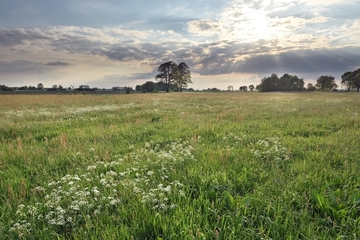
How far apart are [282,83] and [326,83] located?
2484 centimetres

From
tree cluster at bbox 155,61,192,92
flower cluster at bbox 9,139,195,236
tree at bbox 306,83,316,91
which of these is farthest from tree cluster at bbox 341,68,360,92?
flower cluster at bbox 9,139,195,236

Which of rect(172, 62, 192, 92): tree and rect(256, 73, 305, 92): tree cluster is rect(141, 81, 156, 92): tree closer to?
rect(172, 62, 192, 92): tree

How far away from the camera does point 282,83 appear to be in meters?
144

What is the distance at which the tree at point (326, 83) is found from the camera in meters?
130

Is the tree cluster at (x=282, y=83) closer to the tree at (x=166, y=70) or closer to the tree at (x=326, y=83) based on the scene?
the tree at (x=326, y=83)

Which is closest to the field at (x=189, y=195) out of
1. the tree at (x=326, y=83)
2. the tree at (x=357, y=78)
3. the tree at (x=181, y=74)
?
the tree at (x=181, y=74)

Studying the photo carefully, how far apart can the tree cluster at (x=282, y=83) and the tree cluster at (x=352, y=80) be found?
22.6 meters

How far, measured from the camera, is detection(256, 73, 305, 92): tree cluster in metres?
140

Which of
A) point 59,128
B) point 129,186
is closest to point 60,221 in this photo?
point 129,186

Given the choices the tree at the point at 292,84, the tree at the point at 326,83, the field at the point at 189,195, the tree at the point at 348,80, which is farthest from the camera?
the tree at the point at 292,84

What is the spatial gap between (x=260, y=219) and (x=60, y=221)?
2.75 metres

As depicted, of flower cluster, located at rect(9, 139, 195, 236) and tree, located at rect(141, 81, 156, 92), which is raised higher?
tree, located at rect(141, 81, 156, 92)

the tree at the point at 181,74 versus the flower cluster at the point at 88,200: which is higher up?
the tree at the point at 181,74

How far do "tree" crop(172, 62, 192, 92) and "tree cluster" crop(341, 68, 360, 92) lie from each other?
82267mm
